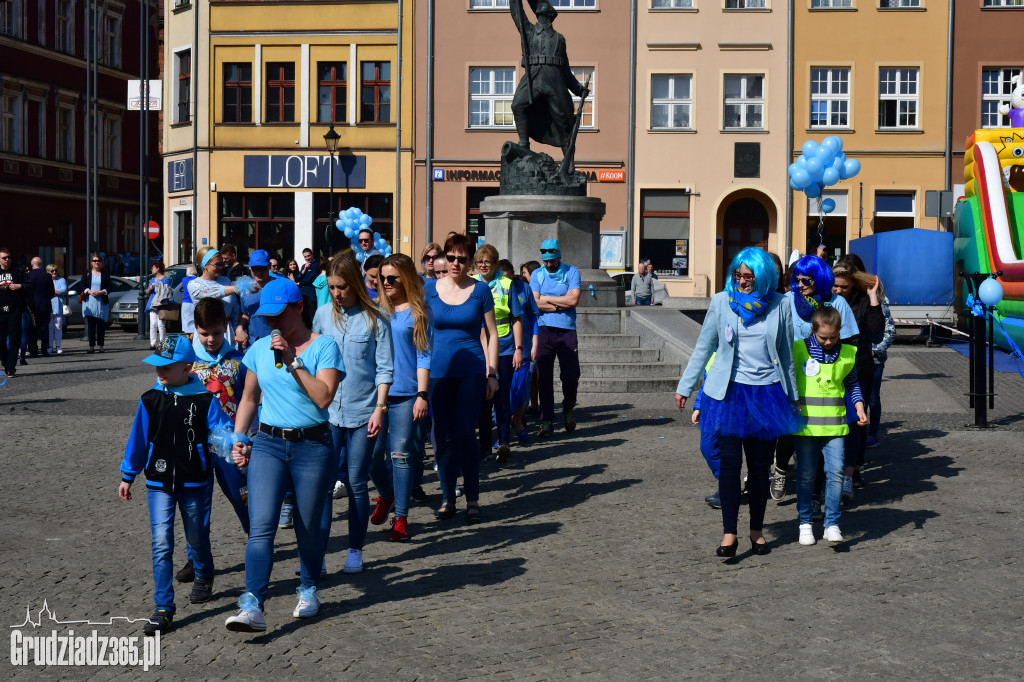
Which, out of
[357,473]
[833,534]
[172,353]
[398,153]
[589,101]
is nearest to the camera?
[172,353]

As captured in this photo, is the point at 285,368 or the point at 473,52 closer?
the point at 285,368

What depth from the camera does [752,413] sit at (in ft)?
24.7

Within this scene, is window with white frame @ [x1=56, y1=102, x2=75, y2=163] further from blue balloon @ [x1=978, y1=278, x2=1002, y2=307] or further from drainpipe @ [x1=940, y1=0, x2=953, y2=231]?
blue balloon @ [x1=978, y1=278, x2=1002, y2=307]

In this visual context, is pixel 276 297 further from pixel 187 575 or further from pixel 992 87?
pixel 992 87

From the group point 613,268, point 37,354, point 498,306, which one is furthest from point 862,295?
point 613,268

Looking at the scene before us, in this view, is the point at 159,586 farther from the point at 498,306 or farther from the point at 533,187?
the point at 533,187

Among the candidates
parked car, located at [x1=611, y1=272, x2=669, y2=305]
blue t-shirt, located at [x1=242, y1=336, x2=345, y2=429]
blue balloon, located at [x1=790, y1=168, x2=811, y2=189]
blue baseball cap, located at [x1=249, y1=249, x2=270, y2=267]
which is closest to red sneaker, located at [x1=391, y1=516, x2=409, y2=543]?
blue t-shirt, located at [x1=242, y1=336, x2=345, y2=429]

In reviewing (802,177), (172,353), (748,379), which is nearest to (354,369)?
(172,353)

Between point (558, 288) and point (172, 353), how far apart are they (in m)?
6.80

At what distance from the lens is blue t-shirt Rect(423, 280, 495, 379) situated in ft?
27.9

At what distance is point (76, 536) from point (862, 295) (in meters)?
5.80

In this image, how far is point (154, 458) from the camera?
6340 millimetres

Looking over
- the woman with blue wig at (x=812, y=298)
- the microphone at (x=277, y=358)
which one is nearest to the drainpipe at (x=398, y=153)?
the woman with blue wig at (x=812, y=298)

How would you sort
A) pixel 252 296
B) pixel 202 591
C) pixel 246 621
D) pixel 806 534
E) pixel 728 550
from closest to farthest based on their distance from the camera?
1. pixel 246 621
2. pixel 202 591
3. pixel 728 550
4. pixel 806 534
5. pixel 252 296
